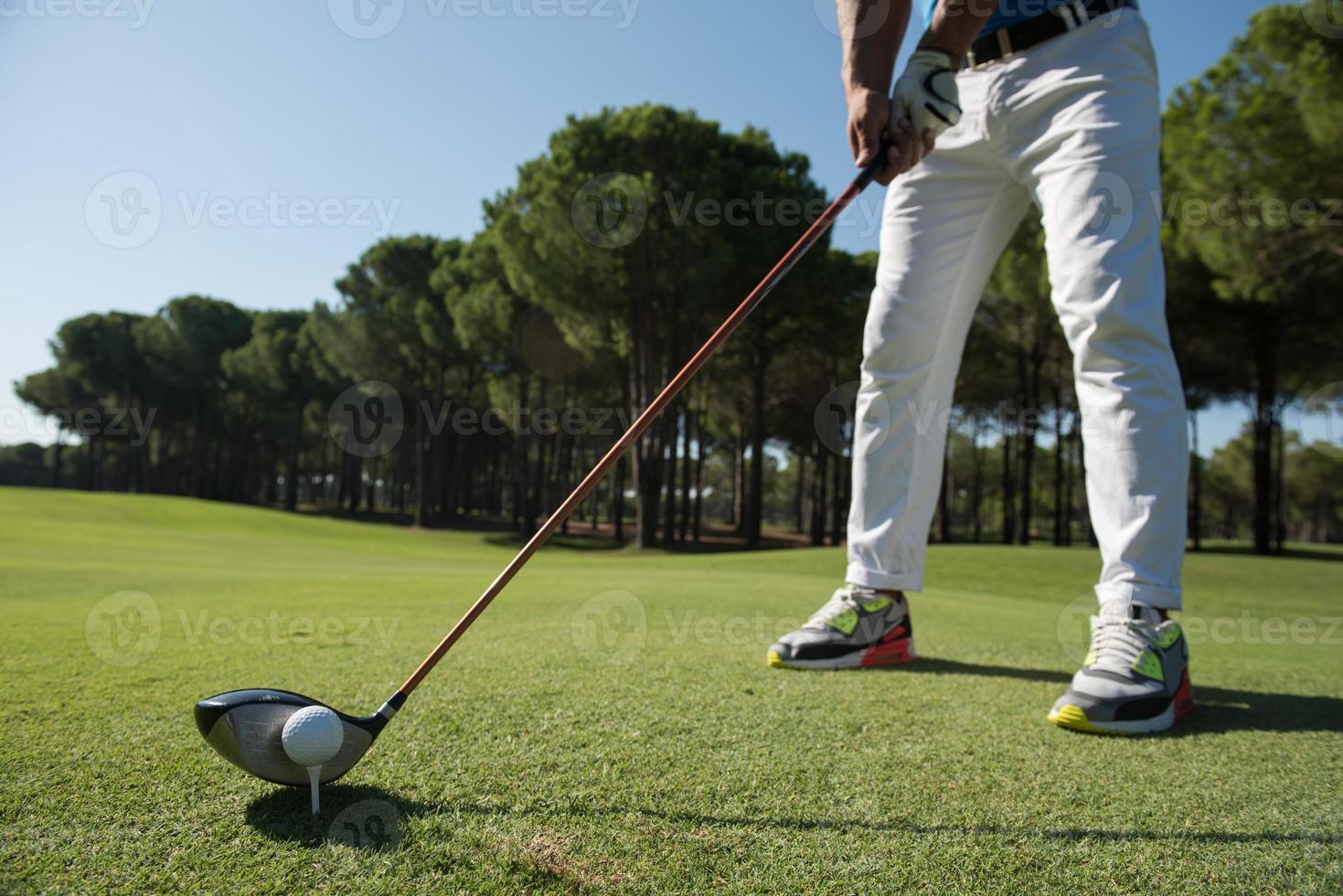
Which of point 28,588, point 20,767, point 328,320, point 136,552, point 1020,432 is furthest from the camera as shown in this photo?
point 328,320

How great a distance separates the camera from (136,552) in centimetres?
1220

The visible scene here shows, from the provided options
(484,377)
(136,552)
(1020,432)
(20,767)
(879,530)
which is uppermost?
(484,377)

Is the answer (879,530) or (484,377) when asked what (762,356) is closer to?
(484,377)

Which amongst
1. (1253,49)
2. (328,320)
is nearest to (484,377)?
(328,320)

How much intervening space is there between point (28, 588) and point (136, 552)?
8.20 meters

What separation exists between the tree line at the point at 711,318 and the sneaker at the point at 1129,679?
17.8 meters

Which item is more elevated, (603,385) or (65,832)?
(603,385)

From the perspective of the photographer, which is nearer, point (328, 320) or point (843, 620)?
point (843, 620)

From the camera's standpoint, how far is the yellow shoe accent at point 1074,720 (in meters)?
1.91

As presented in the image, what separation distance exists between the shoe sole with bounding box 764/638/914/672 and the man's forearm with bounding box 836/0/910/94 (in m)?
1.81

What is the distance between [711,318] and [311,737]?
2394 centimetres

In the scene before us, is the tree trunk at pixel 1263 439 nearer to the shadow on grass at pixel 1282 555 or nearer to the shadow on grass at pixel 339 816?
the shadow on grass at pixel 1282 555

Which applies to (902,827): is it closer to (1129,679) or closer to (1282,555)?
(1129,679)

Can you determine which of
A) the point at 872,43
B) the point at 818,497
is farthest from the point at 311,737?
the point at 818,497
